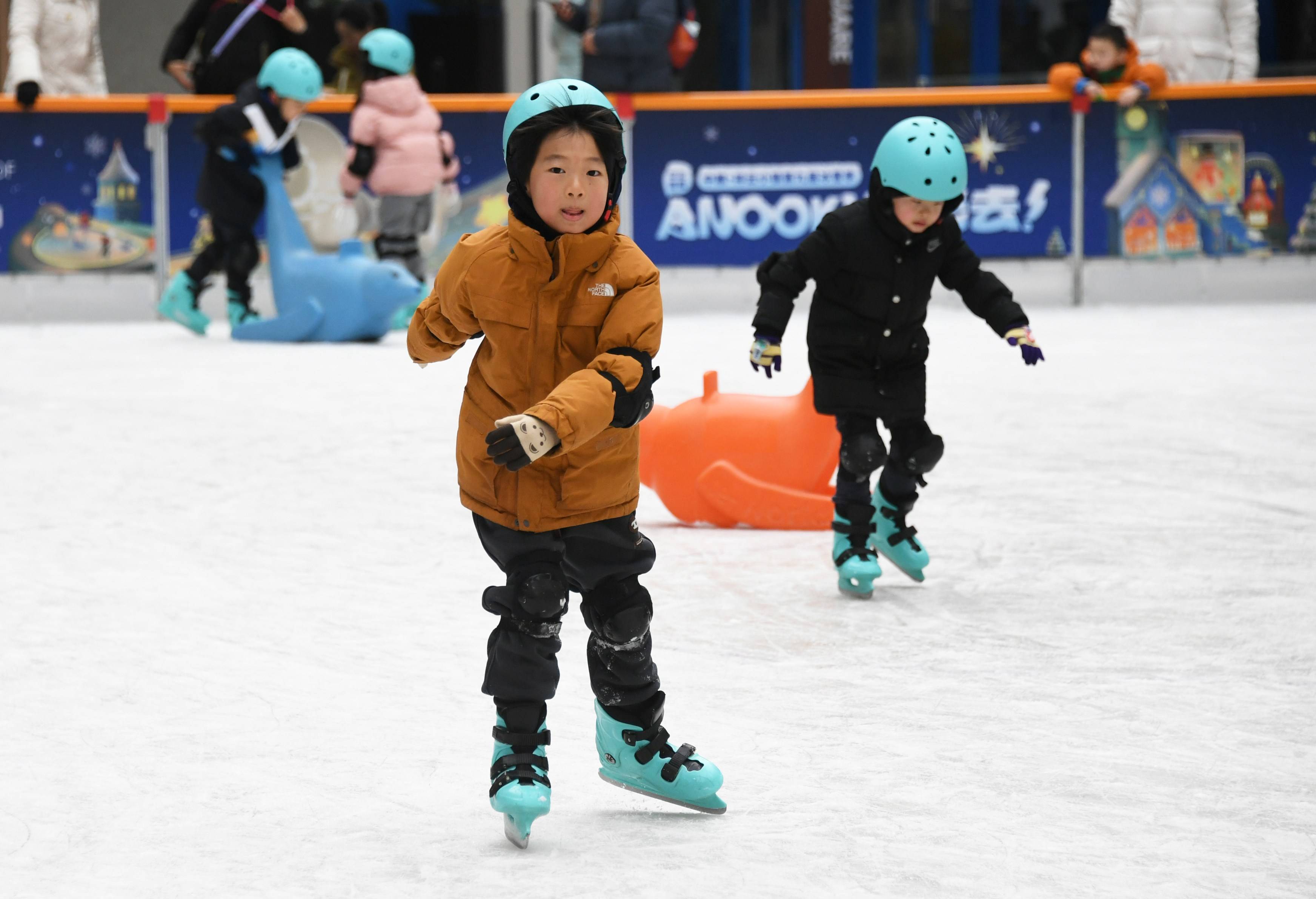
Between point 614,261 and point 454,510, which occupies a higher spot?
point 614,261

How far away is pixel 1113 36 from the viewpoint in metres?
11.1

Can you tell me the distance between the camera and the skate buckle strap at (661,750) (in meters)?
2.71

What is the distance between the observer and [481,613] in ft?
13.3

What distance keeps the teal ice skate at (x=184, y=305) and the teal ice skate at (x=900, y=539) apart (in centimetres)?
662

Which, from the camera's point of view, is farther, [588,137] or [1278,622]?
[1278,622]

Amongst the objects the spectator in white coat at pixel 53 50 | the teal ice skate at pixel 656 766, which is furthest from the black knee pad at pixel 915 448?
the spectator in white coat at pixel 53 50

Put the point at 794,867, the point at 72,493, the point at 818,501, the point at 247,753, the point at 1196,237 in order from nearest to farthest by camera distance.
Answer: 1. the point at 794,867
2. the point at 247,753
3. the point at 818,501
4. the point at 72,493
5. the point at 1196,237

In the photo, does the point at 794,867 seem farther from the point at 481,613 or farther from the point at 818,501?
the point at 818,501

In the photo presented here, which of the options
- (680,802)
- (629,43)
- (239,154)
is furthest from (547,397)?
(629,43)

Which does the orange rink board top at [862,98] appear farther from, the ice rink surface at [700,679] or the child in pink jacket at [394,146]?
the ice rink surface at [700,679]

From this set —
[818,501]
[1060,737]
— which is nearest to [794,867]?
[1060,737]

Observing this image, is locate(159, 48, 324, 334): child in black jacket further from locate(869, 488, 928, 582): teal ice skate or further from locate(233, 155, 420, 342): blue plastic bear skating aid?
locate(869, 488, 928, 582): teal ice skate

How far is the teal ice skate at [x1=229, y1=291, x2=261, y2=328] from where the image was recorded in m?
10.1

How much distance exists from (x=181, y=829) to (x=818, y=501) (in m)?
2.77
